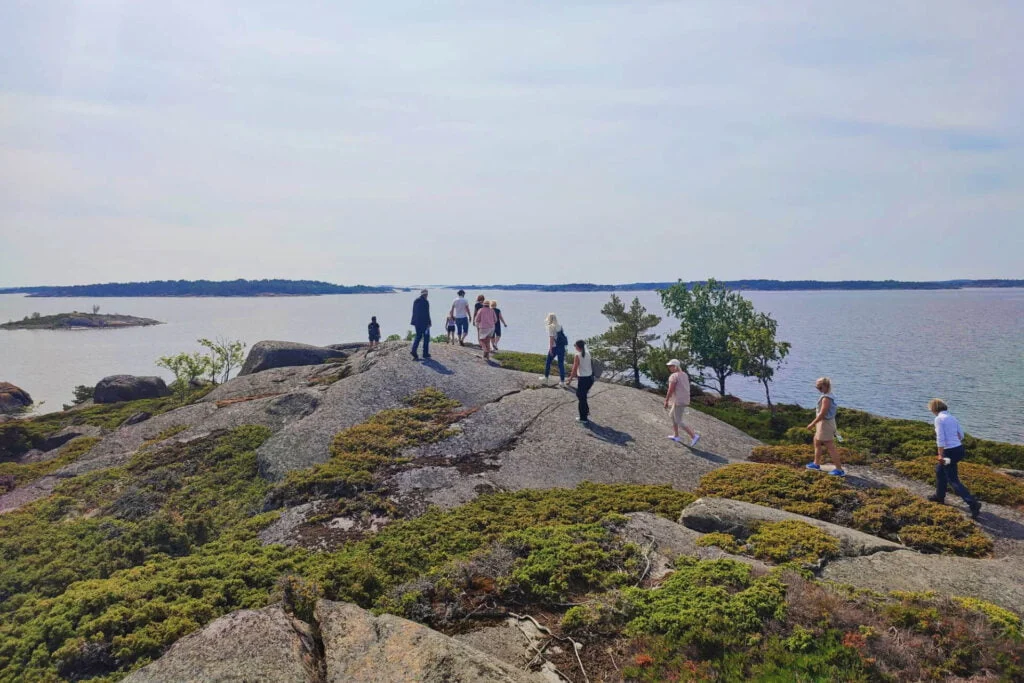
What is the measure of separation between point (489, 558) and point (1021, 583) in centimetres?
953

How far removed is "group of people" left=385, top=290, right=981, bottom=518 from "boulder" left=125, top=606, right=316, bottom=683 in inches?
521

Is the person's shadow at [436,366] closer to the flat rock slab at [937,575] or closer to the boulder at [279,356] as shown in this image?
the boulder at [279,356]

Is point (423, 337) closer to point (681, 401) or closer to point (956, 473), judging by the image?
point (681, 401)

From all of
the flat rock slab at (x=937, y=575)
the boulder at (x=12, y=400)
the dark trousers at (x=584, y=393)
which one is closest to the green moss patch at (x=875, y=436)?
the flat rock slab at (x=937, y=575)

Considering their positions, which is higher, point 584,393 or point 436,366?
point 436,366

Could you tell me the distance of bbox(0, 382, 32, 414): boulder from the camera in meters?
44.5

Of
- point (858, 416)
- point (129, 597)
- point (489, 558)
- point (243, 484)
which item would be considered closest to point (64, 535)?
point (243, 484)

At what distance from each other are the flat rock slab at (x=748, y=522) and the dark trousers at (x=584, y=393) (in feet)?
23.6

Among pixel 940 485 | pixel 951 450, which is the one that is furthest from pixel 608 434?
pixel 951 450

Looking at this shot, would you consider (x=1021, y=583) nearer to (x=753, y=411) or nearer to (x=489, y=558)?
(x=489, y=558)

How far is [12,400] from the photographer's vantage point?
45375mm

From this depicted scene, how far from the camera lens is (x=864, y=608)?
26.9 ft

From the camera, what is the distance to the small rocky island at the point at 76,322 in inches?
5915

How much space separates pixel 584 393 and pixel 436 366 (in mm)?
9049
